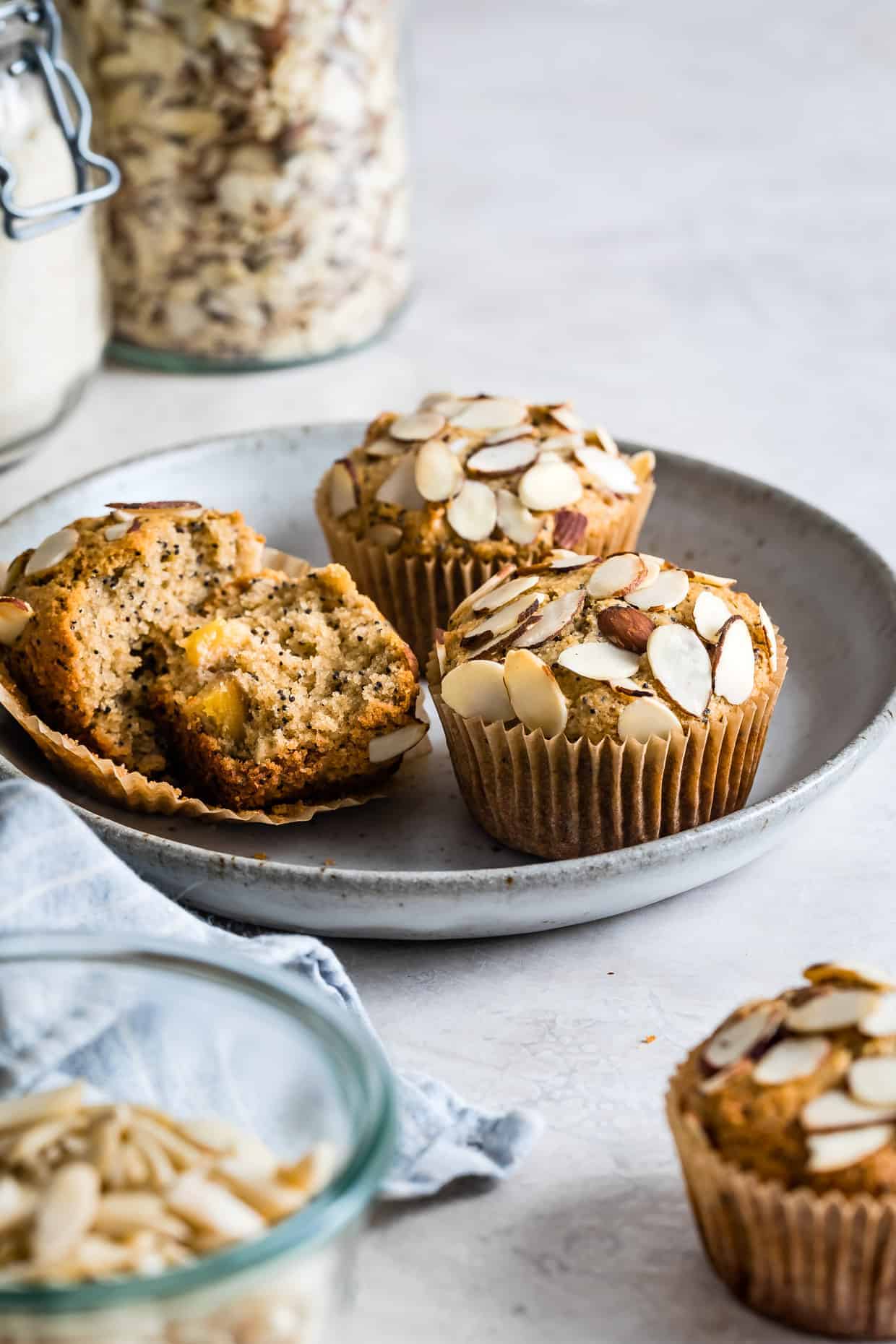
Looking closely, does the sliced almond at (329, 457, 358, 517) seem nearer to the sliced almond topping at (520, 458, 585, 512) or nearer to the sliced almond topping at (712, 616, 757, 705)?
the sliced almond topping at (520, 458, 585, 512)

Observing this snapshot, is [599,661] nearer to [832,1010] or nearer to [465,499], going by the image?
[465,499]

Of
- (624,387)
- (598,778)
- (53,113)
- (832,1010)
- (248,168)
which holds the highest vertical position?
(53,113)

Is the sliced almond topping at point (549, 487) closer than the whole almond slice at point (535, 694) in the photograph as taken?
No

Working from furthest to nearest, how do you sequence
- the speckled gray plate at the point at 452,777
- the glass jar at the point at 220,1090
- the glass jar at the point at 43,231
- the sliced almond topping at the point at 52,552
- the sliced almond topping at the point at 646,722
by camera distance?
1. the glass jar at the point at 43,231
2. the sliced almond topping at the point at 52,552
3. the sliced almond topping at the point at 646,722
4. the speckled gray plate at the point at 452,777
5. the glass jar at the point at 220,1090

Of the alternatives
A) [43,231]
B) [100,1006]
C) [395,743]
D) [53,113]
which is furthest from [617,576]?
[53,113]

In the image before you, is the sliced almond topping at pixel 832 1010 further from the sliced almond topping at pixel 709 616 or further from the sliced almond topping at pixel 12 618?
the sliced almond topping at pixel 12 618

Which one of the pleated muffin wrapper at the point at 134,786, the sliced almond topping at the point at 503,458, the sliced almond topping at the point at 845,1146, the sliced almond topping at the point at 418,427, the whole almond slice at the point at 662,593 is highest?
the sliced almond topping at the point at 418,427

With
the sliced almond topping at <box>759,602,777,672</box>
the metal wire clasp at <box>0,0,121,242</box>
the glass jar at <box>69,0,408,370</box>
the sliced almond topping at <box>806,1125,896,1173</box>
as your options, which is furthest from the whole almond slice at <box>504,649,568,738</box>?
the glass jar at <box>69,0,408,370</box>

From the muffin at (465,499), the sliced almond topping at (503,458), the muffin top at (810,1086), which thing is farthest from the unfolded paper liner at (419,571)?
the muffin top at (810,1086)
